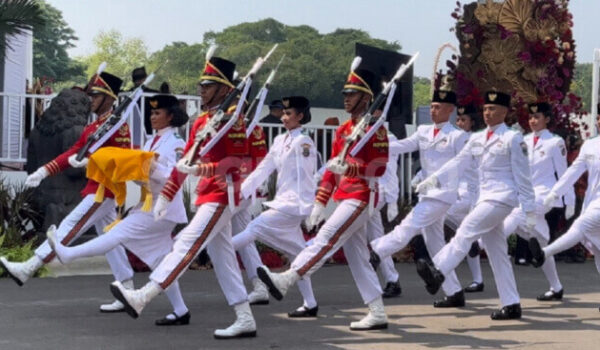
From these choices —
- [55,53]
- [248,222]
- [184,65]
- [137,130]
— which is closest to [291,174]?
[248,222]

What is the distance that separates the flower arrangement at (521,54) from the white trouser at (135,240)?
26.9 ft

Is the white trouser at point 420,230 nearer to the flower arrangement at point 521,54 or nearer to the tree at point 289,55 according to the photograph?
the flower arrangement at point 521,54

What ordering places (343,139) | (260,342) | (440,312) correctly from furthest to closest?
(440,312) → (343,139) → (260,342)

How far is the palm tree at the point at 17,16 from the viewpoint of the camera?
14594 millimetres

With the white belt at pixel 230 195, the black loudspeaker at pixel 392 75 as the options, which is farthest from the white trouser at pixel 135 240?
the black loudspeaker at pixel 392 75

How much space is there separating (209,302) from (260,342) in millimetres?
2655

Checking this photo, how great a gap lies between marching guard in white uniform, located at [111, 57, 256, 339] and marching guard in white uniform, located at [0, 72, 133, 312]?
1568mm

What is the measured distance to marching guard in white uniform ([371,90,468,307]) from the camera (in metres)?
10.8

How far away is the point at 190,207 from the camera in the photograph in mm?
15141

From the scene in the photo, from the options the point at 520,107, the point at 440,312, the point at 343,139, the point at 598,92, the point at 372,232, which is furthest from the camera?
the point at 598,92

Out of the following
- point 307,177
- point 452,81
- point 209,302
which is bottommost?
point 209,302

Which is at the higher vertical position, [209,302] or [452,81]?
[452,81]

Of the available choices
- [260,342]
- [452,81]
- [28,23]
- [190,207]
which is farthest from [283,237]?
[452,81]

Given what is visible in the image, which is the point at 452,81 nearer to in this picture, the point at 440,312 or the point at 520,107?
the point at 520,107
